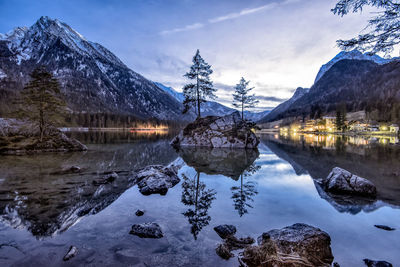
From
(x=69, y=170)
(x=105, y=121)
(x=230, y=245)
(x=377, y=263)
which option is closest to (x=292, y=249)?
(x=230, y=245)

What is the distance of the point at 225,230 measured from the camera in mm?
5109

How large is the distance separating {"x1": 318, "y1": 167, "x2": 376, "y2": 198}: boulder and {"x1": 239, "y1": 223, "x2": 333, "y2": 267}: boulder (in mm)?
4964

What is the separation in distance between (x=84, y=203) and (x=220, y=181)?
6063mm

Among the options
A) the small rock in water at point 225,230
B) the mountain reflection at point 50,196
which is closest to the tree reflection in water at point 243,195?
the small rock in water at point 225,230

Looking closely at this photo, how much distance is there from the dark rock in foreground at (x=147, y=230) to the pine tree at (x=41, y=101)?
2219cm

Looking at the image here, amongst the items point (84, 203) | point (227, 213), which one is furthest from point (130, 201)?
point (227, 213)

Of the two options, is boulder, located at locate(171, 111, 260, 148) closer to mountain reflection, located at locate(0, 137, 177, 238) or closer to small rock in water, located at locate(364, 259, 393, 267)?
mountain reflection, located at locate(0, 137, 177, 238)

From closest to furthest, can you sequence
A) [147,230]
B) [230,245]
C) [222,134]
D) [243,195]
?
[230,245]
[147,230]
[243,195]
[222,134]

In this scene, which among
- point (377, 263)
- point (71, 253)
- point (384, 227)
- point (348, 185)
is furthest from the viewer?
point (348, 185)

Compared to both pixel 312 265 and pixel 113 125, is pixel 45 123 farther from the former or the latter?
pixel 113 125

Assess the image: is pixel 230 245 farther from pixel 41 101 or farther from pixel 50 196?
pixel 41 101

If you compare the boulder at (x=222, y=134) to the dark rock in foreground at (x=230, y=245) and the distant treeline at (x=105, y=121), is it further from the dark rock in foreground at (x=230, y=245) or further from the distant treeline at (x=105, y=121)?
the distant treeline at (x=105, y=121)

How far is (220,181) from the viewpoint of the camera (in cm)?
1031

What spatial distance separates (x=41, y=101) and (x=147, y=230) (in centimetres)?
2303
